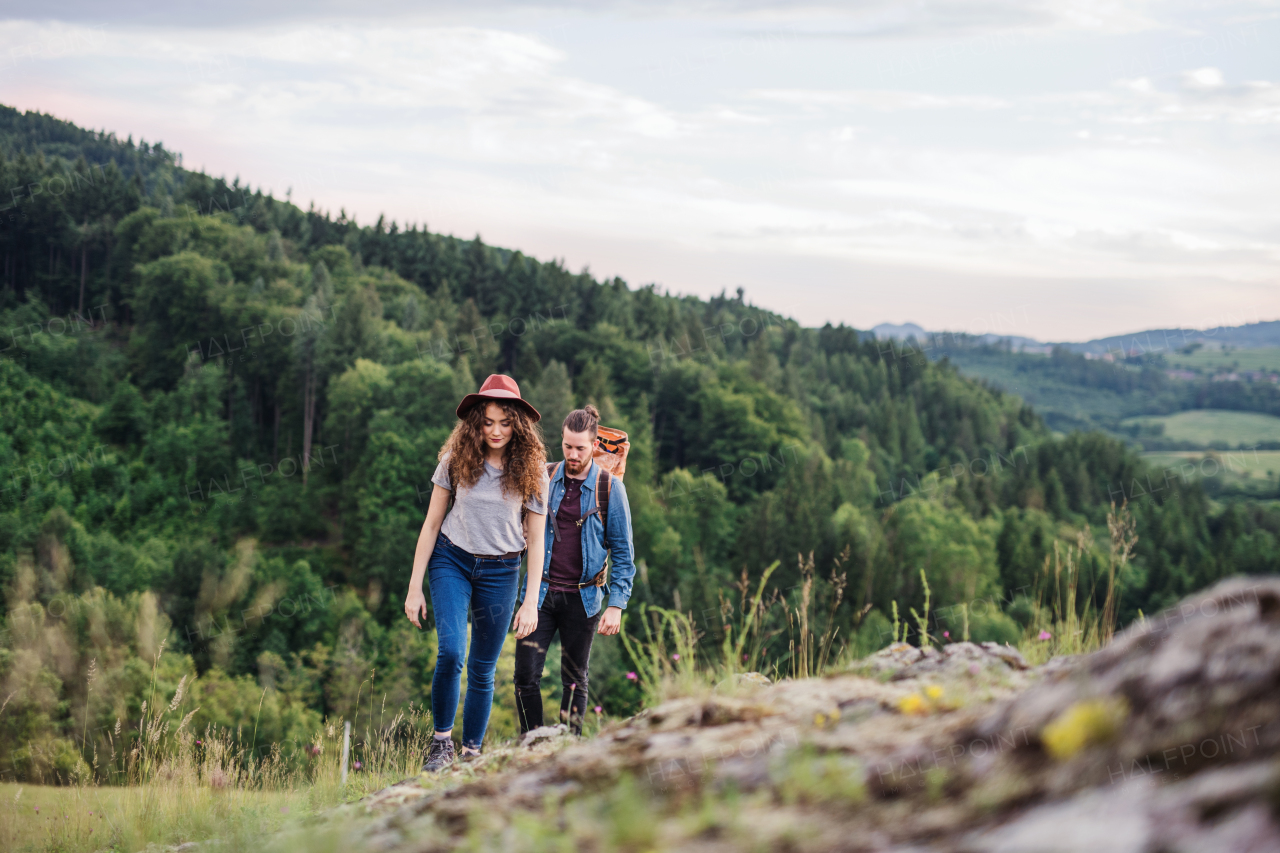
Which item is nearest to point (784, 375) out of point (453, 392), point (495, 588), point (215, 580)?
point (453, 392)

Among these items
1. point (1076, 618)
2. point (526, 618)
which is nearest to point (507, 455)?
→ point (526, 618)

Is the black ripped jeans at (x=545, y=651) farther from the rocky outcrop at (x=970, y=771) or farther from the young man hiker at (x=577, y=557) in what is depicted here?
the rocky outcrop at (x=970, y=771)

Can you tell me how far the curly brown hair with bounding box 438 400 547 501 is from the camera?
4.79 metres

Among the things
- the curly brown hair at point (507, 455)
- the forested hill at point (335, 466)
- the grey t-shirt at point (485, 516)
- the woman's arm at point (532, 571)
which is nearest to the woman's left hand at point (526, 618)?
the woman's arm at point (532, 571)

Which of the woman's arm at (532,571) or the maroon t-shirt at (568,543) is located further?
the maroon t-shirt at (568,543)

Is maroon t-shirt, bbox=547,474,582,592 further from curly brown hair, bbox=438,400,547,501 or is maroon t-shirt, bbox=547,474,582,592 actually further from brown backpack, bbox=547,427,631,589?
curly brown hair, bbox=438,400,547,501

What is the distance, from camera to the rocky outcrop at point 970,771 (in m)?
1.81

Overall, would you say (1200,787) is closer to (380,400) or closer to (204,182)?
(380,400)

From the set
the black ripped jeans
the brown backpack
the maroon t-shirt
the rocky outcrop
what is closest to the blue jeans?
the black ripped jeans

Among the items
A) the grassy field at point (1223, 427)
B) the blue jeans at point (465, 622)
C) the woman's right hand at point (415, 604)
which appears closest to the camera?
the blue jeans at point (465, 622)

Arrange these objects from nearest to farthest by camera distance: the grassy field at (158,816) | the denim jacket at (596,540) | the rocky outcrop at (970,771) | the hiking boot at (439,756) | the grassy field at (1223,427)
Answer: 1. the rocky outcrop at (970,771)
2. the grassy field at (158,816)
3. the hiking boot at (439,756)
4. the denim jacket at (596,540)
5. the grassy field at (1223,427)

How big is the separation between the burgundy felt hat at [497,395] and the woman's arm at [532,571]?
561 mm

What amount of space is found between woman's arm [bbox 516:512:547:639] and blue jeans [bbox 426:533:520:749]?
88 millimetres

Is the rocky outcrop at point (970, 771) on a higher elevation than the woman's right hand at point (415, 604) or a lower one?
higher
